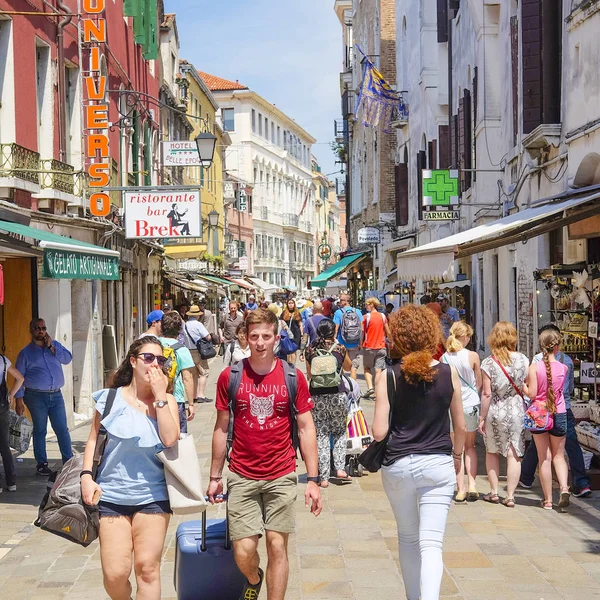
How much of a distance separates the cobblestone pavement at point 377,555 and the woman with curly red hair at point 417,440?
3.29ft

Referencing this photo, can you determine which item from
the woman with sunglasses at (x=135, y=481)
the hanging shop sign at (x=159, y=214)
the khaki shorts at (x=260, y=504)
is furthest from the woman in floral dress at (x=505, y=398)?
the hanging shop sign at (x=159, y=214)

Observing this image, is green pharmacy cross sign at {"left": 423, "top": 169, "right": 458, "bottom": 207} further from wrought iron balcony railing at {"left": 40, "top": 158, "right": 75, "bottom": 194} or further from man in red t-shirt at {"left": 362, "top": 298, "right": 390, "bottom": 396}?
wrought iron balcony railing at {"left": 40, "top": 158, "right": 75, "bottom": 194}

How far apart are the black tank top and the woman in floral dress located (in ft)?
11.5

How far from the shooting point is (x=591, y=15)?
37.2 feet

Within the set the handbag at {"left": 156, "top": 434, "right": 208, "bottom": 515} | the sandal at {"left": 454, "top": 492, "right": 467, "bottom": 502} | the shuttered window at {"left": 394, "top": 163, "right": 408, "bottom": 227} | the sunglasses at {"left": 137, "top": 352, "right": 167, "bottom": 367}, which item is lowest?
the sandal at {"left": 454, "top": 492, "right": 467, "bottom": 502}

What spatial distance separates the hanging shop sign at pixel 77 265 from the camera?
32.3ft

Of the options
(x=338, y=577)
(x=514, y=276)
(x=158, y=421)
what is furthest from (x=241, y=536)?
(x=514, y=276)

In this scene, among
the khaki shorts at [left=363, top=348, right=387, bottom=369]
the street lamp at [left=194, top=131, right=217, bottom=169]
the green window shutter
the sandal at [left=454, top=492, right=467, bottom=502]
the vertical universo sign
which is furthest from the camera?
the green window shutter

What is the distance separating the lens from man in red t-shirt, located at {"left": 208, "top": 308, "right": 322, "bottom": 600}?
16.7 ft

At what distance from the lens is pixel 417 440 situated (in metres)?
5.18

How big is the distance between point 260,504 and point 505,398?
394 centimetres

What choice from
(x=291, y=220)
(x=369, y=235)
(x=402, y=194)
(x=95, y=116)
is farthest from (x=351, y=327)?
(x=291, y=220)

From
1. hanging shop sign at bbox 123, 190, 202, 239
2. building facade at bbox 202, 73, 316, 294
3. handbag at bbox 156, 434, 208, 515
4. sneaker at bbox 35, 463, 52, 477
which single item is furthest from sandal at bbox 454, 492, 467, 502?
building facade at bbox 202, 73, 316, 294

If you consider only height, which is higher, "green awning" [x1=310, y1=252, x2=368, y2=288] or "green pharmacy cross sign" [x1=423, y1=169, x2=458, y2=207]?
"green pharmacy cross sign" [x1=423, y1=169, x2=458, y2=207]
